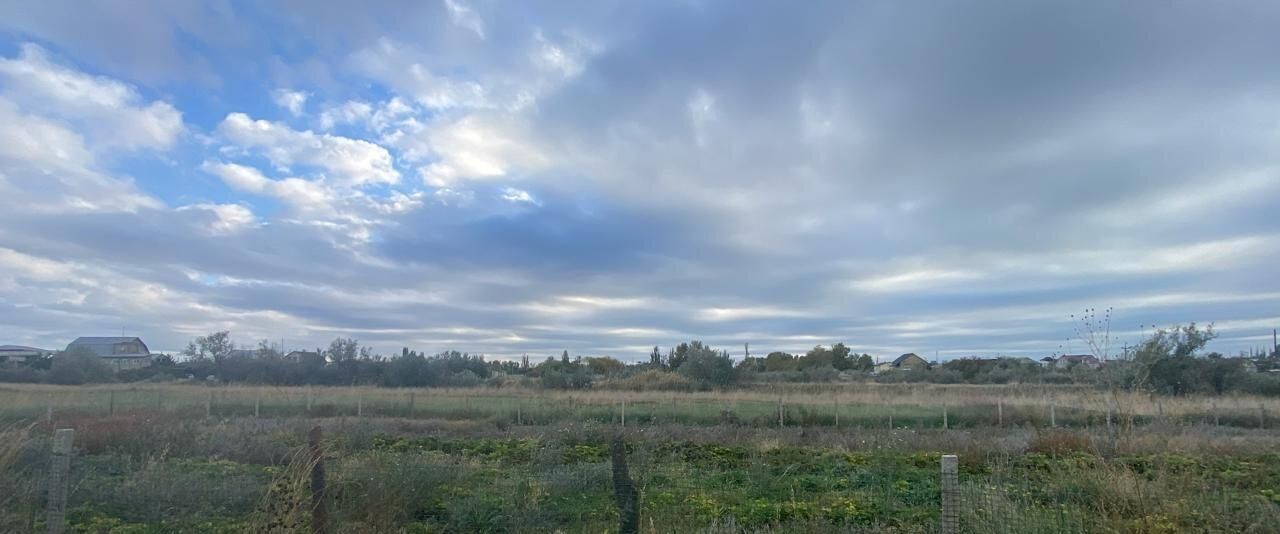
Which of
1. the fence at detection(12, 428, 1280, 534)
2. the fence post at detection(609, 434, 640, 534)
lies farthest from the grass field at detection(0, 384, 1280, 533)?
the fence post at detection(609, 434, 640, 534)

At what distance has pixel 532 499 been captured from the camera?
1034cm

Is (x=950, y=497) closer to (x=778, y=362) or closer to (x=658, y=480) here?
(x=658, y=480)

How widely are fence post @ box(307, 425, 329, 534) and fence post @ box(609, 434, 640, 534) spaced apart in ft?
9.21

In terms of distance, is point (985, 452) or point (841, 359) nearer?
point (985, 452)

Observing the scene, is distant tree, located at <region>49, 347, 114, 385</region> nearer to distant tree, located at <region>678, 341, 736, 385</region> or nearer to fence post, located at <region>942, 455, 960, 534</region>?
distant tree, located at <region>678, 341, 736, 385</region>

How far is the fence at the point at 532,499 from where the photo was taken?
7.96m

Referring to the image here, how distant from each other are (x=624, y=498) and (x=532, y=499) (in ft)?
5.28

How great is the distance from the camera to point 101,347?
111m

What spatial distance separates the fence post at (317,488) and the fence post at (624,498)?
2.81m

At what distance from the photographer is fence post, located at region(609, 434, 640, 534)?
8625mm

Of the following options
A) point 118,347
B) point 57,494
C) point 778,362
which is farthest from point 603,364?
point 57,494

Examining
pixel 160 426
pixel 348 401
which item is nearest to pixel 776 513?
pixel 160 426

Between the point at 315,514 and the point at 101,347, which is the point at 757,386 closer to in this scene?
the point at 315,514

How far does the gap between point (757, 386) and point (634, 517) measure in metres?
53.4
